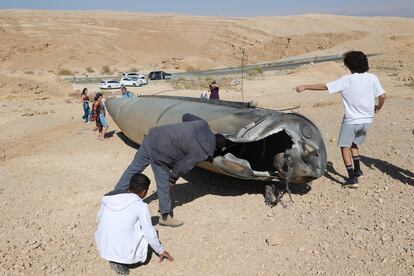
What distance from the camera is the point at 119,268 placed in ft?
14.5

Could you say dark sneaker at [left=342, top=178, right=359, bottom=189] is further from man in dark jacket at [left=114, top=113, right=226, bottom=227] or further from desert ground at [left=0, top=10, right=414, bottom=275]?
man in dark jacket at [left=114, top=113, right=226, bottom=227]

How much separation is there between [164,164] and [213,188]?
1.68 metres

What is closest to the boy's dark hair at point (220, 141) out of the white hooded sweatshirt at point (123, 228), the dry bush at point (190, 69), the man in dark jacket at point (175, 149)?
the man in dark jacket at point (175, 149)

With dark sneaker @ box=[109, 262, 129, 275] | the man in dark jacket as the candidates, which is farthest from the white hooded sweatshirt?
the man in dark jacket

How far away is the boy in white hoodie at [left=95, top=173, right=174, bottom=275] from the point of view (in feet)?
13.8

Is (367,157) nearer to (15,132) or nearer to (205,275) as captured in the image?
(205,275)

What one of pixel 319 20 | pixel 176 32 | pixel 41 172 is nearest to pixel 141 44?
pixel 176 32

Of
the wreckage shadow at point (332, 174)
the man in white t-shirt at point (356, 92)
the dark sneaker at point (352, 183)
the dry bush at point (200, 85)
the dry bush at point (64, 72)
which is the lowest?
the dry bush at point (64, 72)

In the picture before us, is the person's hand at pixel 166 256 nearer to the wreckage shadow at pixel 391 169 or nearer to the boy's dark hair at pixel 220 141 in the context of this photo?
the boy's dark hair at pixel 220 141

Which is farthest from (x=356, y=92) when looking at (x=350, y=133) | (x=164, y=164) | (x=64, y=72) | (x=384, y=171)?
(x=64, y=72)

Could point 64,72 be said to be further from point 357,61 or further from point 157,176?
point 357,61

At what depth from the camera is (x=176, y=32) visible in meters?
76.2

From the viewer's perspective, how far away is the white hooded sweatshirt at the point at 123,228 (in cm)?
419

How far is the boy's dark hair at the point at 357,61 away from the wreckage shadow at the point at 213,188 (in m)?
1.78
